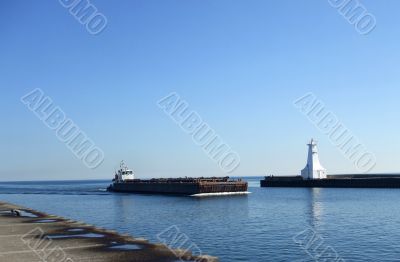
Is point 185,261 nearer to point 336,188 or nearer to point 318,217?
point 318,217

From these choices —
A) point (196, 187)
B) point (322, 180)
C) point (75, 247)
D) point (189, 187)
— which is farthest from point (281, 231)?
point (322, 180)

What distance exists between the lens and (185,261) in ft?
62.4

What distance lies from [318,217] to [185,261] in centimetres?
2969

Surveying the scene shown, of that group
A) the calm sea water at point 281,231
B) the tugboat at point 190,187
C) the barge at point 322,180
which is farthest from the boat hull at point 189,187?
the calm sea water at point 281,231

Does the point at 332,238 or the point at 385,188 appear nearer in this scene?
the point at 332,238

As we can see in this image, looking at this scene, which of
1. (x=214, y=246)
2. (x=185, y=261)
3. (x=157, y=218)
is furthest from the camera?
(x=157, y=218)

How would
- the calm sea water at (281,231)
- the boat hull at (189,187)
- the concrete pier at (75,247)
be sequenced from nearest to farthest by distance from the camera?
the concrete pier at (75,247)
the calm sea water at (281,231)
the boat hull at (189,187)

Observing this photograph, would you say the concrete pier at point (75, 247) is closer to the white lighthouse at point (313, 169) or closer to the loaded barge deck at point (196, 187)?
the loaded barge deck at point (196, 187)

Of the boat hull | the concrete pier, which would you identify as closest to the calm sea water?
the concrete pier

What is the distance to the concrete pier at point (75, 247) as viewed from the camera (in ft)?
64.2

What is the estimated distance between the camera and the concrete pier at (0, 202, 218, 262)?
64.2ft

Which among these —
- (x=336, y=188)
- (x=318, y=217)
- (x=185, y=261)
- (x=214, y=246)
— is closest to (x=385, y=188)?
(x=336, y=188)

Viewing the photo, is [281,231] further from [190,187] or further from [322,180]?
[322,180]

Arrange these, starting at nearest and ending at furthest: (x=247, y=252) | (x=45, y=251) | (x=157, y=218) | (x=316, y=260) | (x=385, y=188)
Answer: (x=45, y=251) < (x=316, y=260) < (x=247, y=252) < (x=157, y=218) < (x=385, y=188)
